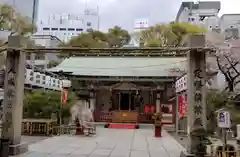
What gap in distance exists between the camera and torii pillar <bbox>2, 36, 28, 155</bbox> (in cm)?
931

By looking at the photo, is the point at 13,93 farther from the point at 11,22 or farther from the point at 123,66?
the point at 123,66

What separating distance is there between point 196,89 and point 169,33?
28561 millimetres

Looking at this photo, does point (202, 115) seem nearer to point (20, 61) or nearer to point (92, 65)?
point (20, 61)

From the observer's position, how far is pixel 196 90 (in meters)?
8.98

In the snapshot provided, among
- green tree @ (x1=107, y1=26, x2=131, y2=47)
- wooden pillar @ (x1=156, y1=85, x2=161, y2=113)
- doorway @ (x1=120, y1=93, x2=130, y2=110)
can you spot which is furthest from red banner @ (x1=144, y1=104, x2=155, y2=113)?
green tree @ (x1=107, y1=26, x2=131, y2=47)

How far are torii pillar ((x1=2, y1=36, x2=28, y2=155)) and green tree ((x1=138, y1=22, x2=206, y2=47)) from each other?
87.5 feet

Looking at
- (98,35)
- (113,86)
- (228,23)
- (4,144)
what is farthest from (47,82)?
(228,23)

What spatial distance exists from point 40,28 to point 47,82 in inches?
3450

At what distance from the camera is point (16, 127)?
373 inches

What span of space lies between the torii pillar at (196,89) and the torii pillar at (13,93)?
581 cm

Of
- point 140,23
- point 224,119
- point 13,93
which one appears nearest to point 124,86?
point 13,93

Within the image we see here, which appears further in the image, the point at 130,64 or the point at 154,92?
the point at 130,64

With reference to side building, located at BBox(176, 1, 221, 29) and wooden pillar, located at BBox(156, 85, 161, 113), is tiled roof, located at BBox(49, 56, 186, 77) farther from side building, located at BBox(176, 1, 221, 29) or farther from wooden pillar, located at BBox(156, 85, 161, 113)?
side building, located at BBox(176, 1, 221, 29)

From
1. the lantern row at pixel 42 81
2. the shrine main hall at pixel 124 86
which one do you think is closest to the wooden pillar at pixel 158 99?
the shrine main hall at pixel 124 86
